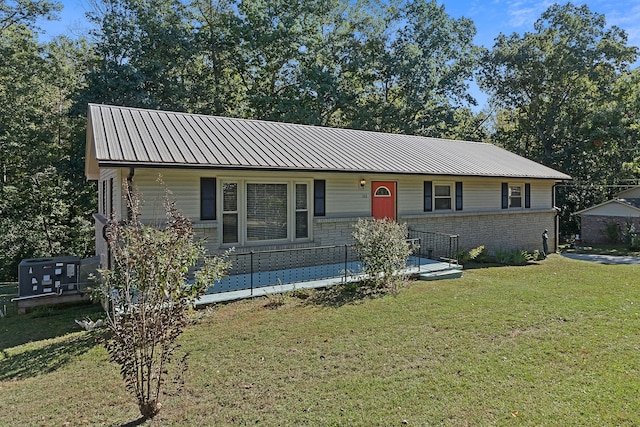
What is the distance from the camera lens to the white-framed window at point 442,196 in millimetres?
12851

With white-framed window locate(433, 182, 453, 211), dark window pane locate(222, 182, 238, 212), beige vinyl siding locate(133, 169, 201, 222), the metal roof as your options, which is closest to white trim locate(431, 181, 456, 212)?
white-framed window locate(433, 182, 453, 211)

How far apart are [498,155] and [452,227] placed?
634cm

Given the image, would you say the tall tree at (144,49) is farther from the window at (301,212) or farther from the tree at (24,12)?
the window at (301,212)

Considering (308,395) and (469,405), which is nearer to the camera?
(469,405)

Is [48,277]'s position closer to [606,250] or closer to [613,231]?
[606,250]

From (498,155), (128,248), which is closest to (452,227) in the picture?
(498,155)

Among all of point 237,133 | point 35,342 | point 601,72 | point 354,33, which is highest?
point 354,33

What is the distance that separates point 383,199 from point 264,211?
3.86 meters

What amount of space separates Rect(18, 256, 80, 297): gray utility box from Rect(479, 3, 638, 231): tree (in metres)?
26.1

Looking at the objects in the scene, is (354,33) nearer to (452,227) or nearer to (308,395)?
(452,227)

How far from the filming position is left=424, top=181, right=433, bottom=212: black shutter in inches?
495

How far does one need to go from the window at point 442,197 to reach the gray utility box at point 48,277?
1030 centimetres

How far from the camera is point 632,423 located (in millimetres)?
3527

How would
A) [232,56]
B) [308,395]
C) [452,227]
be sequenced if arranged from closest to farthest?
1. [308,395]
2. [452,227]
3. [232,56]
